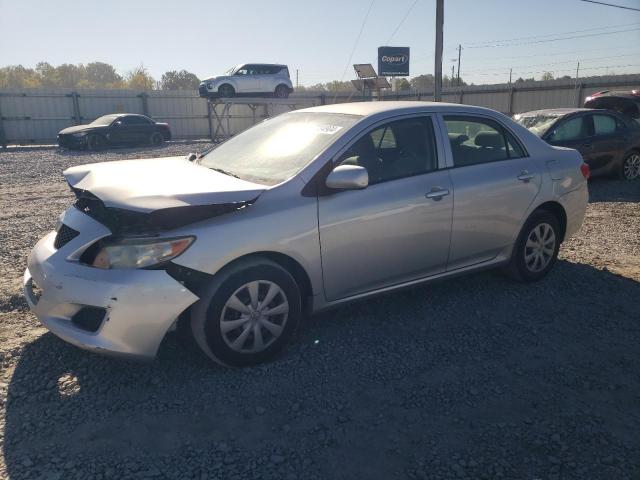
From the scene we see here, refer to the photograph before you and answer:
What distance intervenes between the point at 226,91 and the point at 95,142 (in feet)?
25.4

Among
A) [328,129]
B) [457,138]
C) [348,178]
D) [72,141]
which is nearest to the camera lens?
[348,178]

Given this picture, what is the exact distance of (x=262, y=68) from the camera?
2600 cm

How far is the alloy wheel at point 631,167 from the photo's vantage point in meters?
10.3

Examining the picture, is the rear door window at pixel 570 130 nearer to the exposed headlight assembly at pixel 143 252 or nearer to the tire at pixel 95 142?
the exposed headlight assembly at pixel 143 252

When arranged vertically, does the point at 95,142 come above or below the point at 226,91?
below

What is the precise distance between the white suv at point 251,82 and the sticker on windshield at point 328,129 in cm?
2246

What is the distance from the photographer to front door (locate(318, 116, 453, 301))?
3559 mm

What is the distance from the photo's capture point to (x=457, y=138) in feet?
14.3

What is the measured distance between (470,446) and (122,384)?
2067 mm

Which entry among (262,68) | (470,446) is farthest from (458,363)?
(262,68)

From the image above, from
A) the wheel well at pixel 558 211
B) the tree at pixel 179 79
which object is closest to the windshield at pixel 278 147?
the wheel well at pixel 558 211

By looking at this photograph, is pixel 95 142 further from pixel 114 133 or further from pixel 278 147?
pixel 278 147

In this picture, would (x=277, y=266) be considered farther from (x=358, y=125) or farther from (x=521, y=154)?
(x=521, y=154)

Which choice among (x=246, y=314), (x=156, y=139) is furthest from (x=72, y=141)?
(x=246, y=314)
